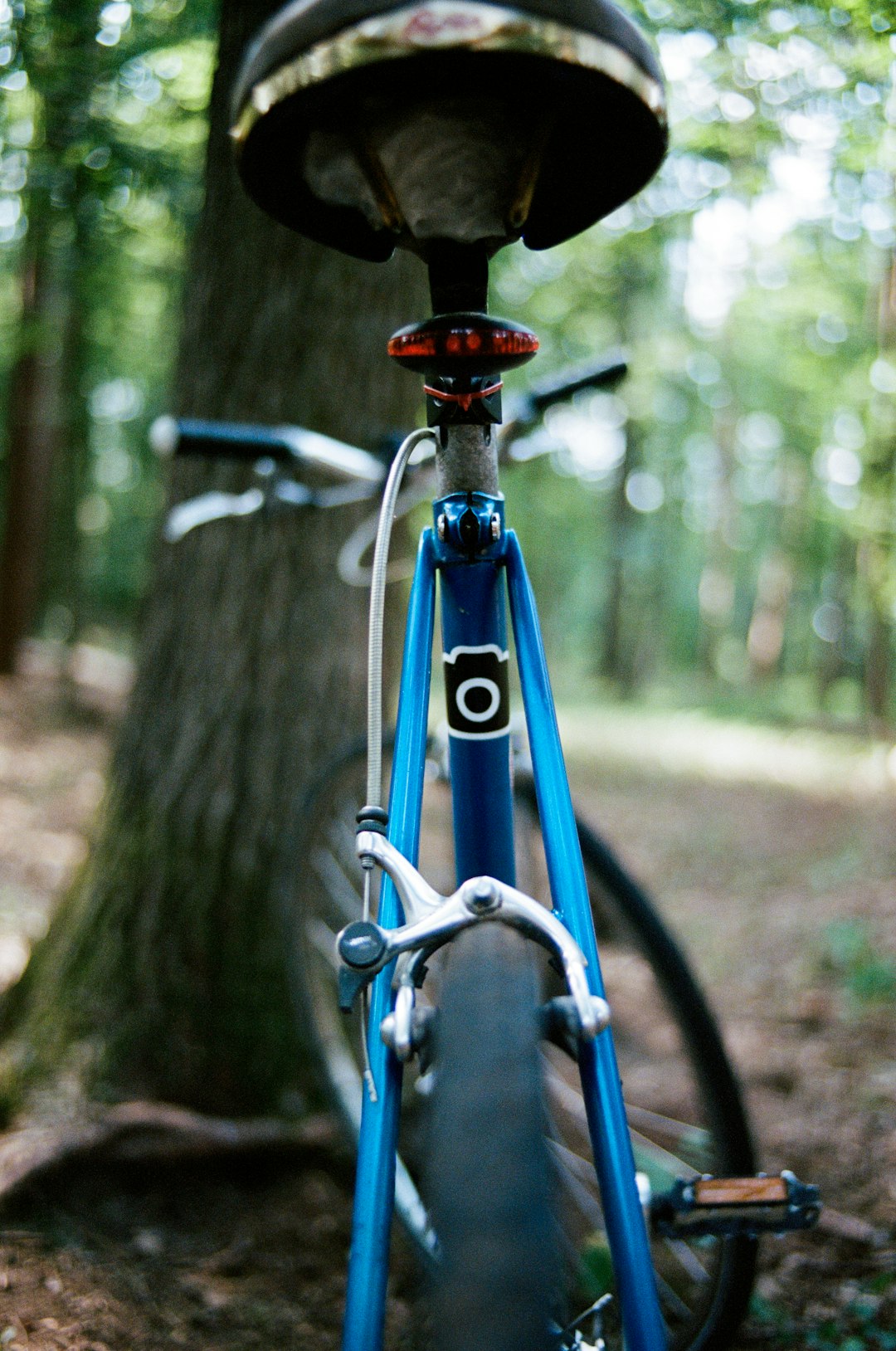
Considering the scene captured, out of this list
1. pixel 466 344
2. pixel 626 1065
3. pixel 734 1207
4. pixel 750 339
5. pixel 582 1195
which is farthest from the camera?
pixel 750 339

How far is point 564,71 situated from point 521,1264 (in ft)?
3.91

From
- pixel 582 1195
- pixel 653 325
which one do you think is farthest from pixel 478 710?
pixel 653 325

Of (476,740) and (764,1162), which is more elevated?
(476,740)

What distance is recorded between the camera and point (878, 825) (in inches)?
249

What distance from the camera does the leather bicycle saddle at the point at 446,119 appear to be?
0.93 m

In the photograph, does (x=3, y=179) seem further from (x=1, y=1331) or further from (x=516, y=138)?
(x=1, y=1331)

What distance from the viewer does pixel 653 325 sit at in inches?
600

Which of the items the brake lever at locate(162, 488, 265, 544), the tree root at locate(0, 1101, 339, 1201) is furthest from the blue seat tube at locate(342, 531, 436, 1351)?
the tree root at locate(0, 1101, 339, 1201)

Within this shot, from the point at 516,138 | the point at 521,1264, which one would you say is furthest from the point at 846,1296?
the point at 516,138

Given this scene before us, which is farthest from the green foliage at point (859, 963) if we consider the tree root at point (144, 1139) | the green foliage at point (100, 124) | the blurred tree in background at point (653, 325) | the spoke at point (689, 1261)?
the green foliage at point (100, 124)

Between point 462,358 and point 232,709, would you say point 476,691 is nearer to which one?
point 462,358

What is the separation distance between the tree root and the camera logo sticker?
62.5 inches

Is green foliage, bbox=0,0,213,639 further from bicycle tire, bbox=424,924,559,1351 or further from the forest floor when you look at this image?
bicycle tire, bbox=424,924,559,1351

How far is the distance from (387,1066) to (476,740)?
43 centimetres
